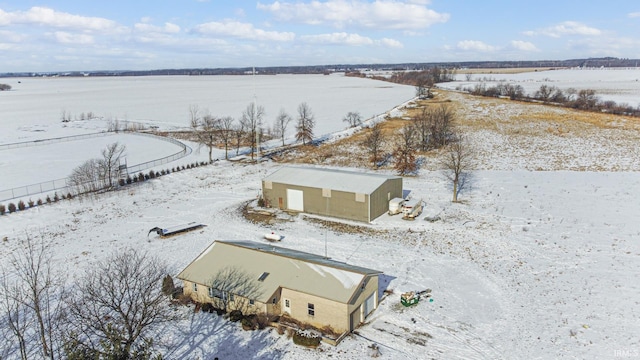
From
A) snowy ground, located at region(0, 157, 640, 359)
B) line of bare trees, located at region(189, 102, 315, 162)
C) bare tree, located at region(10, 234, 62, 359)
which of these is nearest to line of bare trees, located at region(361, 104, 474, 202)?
snowy ground, located at region(0, 157, 640, 359)

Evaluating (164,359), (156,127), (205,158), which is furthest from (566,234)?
(156,127)

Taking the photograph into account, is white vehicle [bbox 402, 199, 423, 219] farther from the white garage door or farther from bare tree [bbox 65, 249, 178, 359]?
bare tree [bbox 65, 249, 178, 359]

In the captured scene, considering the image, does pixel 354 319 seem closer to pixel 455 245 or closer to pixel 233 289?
pixel 233 289

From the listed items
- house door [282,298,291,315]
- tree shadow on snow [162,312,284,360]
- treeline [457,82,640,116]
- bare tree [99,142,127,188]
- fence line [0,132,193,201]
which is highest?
treeline [457,82,640,116]

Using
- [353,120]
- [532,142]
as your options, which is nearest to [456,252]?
[532,142]

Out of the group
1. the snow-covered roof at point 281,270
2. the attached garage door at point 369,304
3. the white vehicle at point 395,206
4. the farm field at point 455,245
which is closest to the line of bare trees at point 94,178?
the farm field at point 455,245

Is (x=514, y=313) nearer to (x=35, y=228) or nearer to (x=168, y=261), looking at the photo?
(x=168, y=261)
